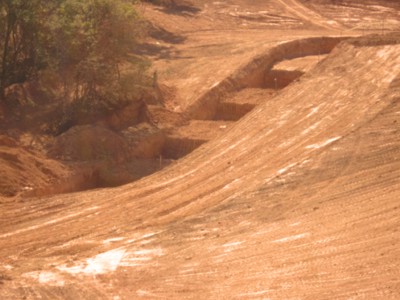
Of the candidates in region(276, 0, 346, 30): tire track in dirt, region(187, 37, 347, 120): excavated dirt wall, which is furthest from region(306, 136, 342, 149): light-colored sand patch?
region(276, 0, 346, 30): tire track in dirt

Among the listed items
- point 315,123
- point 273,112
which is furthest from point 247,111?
point 315,123

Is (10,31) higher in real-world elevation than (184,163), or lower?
higher

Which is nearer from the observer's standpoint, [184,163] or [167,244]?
[167,244]

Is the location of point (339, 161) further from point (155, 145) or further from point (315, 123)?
point (155, 145)

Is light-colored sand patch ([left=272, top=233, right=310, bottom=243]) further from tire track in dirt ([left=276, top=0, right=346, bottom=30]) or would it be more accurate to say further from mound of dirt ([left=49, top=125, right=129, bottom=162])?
tire track in dirt ([left=276, top=0, right=346, bottom=30])

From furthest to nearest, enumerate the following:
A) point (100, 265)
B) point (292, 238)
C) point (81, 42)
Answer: point (81, 42)
point (292, 238)
point (100, 265)

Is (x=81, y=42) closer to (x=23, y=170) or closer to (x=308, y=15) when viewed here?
(x=23, y=170)

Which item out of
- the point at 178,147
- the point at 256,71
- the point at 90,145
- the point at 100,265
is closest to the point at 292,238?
the point at 100,265
